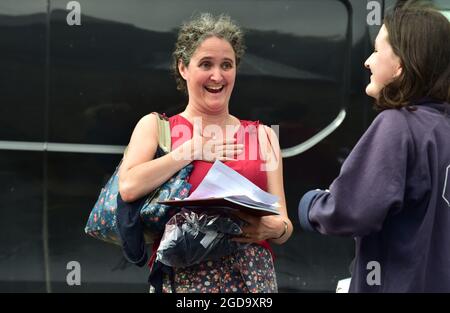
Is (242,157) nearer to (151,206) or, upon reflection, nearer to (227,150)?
(227,150)

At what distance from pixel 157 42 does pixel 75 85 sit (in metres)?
0.37

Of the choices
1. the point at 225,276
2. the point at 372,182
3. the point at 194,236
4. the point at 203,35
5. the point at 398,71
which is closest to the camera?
the point at 372,182

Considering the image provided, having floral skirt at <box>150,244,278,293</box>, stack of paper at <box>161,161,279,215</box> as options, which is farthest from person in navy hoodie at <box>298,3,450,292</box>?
floral skirt at <box>150,244,278,293</box>

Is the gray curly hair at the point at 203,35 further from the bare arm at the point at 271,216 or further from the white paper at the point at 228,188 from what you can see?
the white paper at the point at 228,188

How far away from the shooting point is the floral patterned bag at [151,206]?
7.20ft

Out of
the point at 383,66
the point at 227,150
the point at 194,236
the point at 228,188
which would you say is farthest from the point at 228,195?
the point at 383,66

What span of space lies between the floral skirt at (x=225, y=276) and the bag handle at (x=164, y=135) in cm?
37

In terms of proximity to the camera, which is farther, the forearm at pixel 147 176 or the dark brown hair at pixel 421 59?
the forearm at pixel 147 176

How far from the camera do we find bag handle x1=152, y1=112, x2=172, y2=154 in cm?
231

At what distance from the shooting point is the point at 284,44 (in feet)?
9.98

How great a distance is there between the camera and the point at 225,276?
7.47ft

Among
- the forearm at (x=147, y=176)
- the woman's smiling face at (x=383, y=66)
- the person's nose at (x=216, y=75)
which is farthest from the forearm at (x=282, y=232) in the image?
the woman's smiling face at (x=383, y=66)

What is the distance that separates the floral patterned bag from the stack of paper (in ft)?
0.55

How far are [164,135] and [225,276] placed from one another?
47 cm
